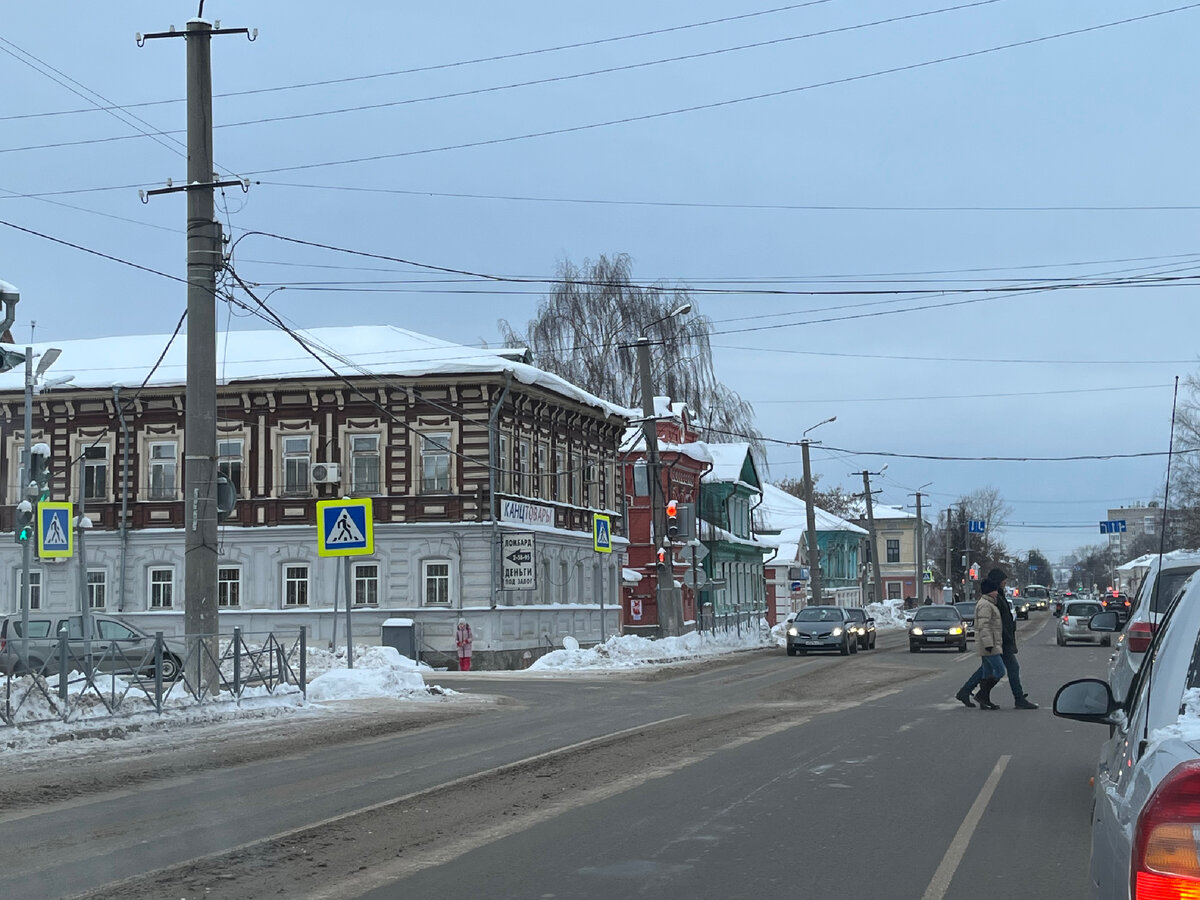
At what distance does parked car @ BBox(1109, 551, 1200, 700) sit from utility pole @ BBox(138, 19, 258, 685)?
12954 millimetres

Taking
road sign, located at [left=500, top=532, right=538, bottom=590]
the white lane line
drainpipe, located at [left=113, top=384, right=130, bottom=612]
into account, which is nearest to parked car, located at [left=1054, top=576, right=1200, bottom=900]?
the white lane line

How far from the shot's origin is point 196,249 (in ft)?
71.4

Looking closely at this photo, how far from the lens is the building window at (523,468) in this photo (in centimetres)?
4394

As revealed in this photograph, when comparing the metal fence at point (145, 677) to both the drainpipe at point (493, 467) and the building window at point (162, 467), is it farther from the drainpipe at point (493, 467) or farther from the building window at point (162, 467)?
the building window at point (162, 467)

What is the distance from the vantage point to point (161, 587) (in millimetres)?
44125

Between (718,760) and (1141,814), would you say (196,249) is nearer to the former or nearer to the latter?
(718,760)

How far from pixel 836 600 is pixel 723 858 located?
4105 inches

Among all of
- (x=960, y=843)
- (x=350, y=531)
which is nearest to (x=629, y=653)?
(x=350, y=531)

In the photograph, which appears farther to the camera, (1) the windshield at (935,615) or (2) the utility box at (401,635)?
(1) the windshield at (935,615)

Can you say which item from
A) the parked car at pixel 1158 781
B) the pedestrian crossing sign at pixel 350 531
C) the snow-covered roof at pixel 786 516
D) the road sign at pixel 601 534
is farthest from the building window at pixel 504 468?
the snow-covered roof at pixel 786 516

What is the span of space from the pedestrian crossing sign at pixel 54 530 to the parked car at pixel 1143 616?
1787 centimetres

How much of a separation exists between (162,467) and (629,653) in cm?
1648

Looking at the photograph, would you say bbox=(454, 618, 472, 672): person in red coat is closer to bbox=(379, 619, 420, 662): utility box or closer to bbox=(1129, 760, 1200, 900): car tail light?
bbox=(379, 619, 420, 662): utility box

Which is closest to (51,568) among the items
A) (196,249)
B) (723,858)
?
(196,249)
